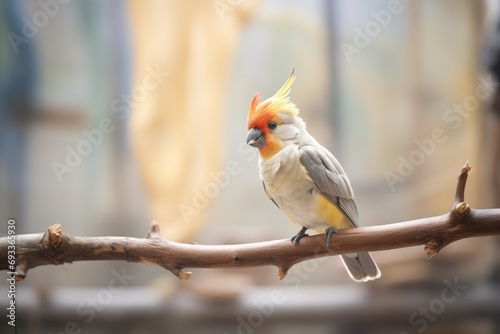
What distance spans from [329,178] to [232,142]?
736 mm

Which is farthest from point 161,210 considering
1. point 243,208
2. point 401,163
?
point 401,163

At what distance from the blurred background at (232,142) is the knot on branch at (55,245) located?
1.95 feet

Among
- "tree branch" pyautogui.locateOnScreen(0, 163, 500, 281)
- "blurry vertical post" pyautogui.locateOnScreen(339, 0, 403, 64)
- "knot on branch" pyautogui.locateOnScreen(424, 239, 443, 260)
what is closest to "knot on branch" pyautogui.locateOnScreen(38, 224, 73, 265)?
"tree branch" pyautogui.locateOnScreen(0, 163, 500, 281)

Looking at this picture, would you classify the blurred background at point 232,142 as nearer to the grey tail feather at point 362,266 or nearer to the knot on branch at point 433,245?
the grey tail feather at point 362,266

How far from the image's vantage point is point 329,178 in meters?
0.97

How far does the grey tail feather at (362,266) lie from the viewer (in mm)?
1044

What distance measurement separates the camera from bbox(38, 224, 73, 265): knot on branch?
3.12 ft

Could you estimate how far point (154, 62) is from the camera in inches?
66.9

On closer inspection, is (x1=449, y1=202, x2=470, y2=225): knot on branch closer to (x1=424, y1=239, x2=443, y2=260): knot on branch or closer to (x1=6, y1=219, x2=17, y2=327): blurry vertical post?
(x1=424, y1=239, x2=443, y2=260): knot on branch

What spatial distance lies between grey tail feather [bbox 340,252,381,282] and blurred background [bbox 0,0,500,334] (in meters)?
0.60

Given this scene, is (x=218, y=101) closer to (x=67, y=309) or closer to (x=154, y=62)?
(x=154, y=62)

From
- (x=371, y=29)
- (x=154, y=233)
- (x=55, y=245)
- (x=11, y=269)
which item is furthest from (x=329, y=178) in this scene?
(x=371, y=29)

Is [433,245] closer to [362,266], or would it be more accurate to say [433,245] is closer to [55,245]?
[362,266]

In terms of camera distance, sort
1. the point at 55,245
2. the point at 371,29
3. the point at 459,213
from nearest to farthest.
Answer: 1. the point at 459,213
2. the point at 55,245
3. the point at 371,29
